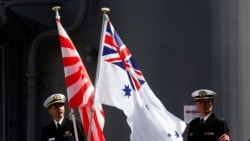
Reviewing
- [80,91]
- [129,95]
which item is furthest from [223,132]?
[80,91]

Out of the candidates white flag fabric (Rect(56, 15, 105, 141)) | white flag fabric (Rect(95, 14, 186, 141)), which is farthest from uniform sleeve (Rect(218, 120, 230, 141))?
white flag fabric (Rect(56, 15, 105, 141))

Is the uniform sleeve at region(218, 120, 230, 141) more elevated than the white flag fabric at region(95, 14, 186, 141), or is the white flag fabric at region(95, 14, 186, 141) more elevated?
the white flag fabric at region(95, 14, 186, 141)

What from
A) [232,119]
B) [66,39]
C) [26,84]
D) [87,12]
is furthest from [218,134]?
[26,84]

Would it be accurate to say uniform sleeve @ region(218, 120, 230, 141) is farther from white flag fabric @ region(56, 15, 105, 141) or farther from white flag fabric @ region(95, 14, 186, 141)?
white flag fabric @ region(56, 15, 105, 141)

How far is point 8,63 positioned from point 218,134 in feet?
11.4

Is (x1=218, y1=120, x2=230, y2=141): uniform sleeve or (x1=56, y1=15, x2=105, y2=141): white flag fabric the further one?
(x1=218, y1=120, x2=230, y2=141): uniform sleeve

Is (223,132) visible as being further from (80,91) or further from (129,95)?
(80,91)

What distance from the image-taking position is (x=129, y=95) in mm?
6871

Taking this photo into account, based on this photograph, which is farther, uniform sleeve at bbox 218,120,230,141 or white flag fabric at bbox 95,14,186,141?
uniform sleeve at bbox 218,120,230,141

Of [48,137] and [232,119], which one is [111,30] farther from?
[232,119]

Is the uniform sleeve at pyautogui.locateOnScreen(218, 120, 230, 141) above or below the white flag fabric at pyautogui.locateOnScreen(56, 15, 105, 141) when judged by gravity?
below

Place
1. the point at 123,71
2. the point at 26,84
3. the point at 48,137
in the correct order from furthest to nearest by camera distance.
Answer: the point at 26,84, the point at 48,137, the point at 123,71

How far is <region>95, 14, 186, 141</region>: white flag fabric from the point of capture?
681 cm

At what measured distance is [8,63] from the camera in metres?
9.78
